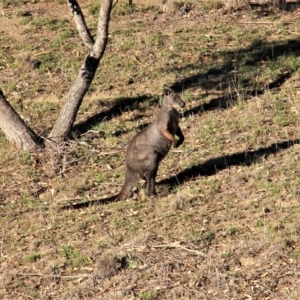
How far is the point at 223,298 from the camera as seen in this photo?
818cm

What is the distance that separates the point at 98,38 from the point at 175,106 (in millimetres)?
2015

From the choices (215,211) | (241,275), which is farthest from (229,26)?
(241,275)

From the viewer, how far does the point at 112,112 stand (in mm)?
13453

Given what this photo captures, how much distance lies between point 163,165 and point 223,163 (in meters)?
0.81

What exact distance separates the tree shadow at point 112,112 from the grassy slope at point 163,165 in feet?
0.10

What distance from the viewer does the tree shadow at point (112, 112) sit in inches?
516

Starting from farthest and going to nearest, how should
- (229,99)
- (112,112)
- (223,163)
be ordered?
(112,112) → (229,99) → (223,163)

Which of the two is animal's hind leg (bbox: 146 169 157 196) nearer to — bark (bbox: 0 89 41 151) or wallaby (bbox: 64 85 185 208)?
wallaby (bbox: 64 85 185 208)

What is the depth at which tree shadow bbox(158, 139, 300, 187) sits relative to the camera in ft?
35.8

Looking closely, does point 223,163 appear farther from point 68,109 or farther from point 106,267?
point 106,267

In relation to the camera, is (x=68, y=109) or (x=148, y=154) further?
(x=68, y=109)

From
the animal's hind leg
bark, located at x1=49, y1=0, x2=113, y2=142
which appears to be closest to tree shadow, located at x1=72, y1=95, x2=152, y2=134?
bark, located at x1=49, y1=0, x2=113, y2=142

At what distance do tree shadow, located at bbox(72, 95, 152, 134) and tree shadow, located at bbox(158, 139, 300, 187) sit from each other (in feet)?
7.88

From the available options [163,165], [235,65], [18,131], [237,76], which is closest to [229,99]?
[237,76]
